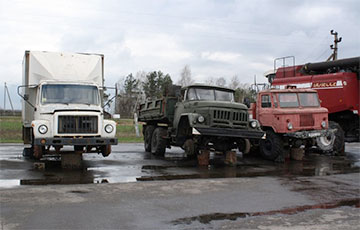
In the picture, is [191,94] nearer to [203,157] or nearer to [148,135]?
[203,157]

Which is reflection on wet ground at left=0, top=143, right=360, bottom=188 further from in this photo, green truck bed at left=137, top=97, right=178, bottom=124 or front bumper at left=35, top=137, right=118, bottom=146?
green truck bed at left=137, top=97, right=178, bottom=124

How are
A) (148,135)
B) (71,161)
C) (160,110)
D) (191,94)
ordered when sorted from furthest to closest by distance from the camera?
(148,135) < (160,110) < (191,94) < (71,161)

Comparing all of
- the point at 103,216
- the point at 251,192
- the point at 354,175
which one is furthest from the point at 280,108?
the point at 103,216

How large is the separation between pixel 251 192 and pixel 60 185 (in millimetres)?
3871

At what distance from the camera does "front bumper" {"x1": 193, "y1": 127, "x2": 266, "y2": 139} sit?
1128 centimetres

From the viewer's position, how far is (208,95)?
517 inches

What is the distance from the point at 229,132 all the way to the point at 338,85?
6.85 m

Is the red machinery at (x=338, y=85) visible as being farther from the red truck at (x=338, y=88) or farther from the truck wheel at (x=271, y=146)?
the truck wheel at (x=271, y=146)

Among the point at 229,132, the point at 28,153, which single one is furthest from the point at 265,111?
the point at 28,153

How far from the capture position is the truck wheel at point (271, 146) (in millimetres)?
13461

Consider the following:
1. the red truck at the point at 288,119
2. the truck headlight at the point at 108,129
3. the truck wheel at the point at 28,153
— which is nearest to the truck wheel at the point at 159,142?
the truck headlight at the point at 108,129

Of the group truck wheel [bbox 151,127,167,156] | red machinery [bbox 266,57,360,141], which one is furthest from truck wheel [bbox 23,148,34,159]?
red machinery [bbox 266,57,360,141]

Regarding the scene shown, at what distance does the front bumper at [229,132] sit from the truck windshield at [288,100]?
2.47 meters

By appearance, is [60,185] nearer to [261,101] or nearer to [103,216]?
[103,216]
